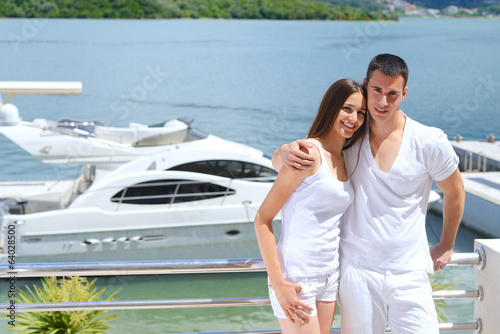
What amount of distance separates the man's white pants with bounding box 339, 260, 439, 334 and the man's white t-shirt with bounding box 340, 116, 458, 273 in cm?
3

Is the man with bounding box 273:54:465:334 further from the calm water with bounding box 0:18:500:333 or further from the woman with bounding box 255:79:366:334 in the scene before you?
the calm water with bounding box 0:18:500:333

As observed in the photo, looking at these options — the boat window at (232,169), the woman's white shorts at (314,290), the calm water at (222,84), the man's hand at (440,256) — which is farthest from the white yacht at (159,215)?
the woman's white shorts at (314,290)

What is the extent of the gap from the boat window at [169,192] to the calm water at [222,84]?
1.85m

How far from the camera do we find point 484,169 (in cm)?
1836

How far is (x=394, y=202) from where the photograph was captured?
2137mm

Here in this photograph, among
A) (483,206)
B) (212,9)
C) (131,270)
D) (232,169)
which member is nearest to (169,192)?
(232,169)

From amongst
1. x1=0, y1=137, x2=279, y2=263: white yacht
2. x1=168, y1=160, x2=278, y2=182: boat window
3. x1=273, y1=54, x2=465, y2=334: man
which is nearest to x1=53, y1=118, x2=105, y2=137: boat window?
x1=0, y1=137, x2=279, y2=263: white yacht

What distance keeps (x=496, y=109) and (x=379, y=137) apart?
51.1 m

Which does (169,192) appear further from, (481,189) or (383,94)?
(481,189)

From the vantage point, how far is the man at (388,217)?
2.11m

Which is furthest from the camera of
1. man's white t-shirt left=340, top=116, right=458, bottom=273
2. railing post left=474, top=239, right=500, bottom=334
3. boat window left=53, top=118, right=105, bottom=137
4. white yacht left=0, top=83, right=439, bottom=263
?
boat window left=53, top=118, right=105, bottom=137

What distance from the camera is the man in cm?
211

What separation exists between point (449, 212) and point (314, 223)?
59 centimetres

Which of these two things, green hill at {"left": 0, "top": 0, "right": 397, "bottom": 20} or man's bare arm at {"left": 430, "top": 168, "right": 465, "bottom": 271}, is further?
green hill at {"left": 0, "top": 0, "right": 397, "bottom": 20}
